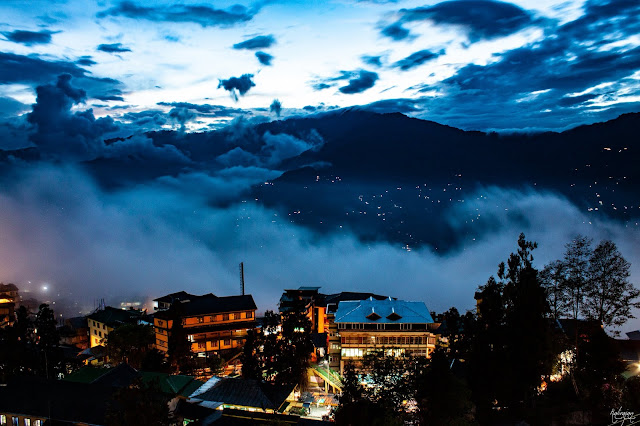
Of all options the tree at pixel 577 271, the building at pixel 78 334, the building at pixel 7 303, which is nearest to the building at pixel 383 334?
the tree at pixel 577 271

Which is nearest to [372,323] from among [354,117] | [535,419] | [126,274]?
[535,419]

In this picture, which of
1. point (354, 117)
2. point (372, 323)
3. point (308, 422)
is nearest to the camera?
point (308, 422)

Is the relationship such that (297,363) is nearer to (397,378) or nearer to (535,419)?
(397,378)

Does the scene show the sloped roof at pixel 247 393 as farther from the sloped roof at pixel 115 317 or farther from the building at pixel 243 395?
the sloped roof at pixel 115 317

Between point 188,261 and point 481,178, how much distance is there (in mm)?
102126

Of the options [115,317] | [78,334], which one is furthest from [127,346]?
[78,334]

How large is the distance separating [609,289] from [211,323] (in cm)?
3020

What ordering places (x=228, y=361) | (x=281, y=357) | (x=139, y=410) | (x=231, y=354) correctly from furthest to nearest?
1. (x=231, y=354)
2. (x=228, y=361)
3. (x=281, y=357)
4. (x=139, y=410)

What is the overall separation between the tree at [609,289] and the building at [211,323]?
27708 millimetres

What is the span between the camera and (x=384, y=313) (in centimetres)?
3095

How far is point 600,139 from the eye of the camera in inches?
4158

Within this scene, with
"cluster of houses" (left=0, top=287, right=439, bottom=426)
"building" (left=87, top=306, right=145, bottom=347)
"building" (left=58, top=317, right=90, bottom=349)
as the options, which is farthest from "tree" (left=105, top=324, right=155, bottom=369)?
"building" (left=58, top=317, right=90, bottom=349)

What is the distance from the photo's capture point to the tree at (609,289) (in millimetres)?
21219

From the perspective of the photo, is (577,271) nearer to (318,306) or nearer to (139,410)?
(139,410)
